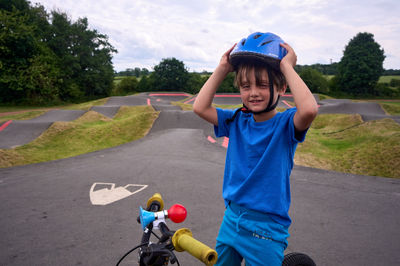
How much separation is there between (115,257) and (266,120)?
3.38m

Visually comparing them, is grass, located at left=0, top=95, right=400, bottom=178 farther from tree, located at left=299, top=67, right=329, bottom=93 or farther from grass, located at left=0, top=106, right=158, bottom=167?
tree, located at left=299, top=67, right=329, bottom=93

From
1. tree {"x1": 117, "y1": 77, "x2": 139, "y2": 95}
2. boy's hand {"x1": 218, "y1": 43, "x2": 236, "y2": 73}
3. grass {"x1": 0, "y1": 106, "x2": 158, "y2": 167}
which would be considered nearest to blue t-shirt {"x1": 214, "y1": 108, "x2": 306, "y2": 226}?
boy's hand {"x1": 218, "y1": 43, "x2": 236, "y2": 73}

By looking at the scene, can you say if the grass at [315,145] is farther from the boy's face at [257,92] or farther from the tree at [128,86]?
the tree at [128,86]

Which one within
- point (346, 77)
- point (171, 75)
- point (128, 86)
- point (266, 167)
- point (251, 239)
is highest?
point (171, 75)

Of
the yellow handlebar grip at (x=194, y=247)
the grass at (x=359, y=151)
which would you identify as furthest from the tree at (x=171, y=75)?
the yellow handlebar grip at (x=194, y=247)

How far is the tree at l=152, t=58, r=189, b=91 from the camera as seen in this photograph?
203 feet

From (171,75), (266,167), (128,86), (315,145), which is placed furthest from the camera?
(128,86)

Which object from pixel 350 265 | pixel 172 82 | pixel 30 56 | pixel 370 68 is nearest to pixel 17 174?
A: pixel 350 265

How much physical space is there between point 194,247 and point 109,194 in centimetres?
577

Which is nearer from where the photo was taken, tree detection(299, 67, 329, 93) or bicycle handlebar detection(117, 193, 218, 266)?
bicycle handlebar detection(117, 193, 218, 266)

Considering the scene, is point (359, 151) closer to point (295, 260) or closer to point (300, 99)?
point (295, 260)

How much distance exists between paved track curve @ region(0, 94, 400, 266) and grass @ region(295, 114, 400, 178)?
1811 mm

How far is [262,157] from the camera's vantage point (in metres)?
1.99

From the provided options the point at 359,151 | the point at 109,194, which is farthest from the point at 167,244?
the point at 359,151
